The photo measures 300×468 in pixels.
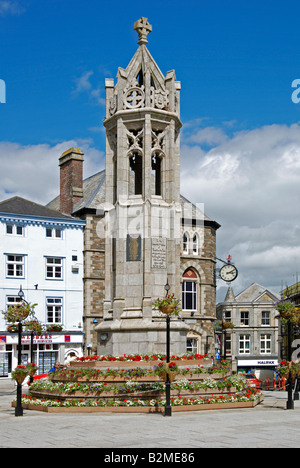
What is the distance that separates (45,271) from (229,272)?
1572 centimetres

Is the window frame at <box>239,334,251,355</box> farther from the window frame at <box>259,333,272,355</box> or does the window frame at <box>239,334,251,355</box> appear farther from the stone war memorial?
the stone war memorial


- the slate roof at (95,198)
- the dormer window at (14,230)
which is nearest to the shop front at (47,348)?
the dormer window at (14,230)

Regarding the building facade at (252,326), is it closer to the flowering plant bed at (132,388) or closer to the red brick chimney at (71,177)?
the red brick chimney at (71,177)

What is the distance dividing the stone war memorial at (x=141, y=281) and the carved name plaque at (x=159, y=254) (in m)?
0.04

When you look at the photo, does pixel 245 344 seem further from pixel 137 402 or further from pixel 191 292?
pixel 137 402

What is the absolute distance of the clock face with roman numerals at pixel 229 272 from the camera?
2124 inches

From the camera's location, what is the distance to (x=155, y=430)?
51.2 feet

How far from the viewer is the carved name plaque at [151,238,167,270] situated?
24.6 metres

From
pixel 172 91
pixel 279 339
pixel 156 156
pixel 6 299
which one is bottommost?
pixel 279 339

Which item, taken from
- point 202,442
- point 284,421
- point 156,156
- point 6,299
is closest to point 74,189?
point 6,299

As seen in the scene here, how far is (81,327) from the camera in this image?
164 feet
